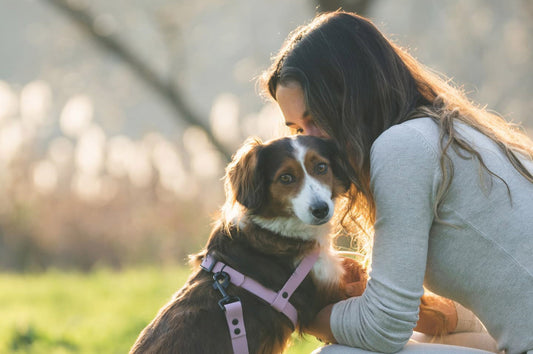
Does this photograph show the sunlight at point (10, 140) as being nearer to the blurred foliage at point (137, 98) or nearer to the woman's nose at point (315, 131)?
the blurred foliage at point (137, 98)

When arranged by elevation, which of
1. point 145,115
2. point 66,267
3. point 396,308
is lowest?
point 396,308

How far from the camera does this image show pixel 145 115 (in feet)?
57.7

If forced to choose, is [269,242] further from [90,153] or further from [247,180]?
[90,153]

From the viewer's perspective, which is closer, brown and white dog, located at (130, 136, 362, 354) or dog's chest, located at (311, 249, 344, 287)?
brown and white dog, located at (130, 136, 362, 354)

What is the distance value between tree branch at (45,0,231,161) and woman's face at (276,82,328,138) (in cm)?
594

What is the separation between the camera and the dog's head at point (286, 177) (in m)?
2.67

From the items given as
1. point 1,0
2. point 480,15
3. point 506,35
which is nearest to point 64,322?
point 480,15

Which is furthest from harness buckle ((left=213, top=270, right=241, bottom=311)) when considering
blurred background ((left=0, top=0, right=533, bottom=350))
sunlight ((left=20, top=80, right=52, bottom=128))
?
sunlight ((left=20, top=80, right=52, bottom=128))

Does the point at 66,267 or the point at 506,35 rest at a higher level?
the point at 506,35

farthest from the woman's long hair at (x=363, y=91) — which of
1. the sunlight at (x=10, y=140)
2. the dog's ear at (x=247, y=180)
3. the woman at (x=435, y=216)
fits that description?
the sunlight at (x=10, y=140)

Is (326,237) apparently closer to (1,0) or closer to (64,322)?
(64,322)

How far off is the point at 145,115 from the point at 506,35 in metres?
10.2

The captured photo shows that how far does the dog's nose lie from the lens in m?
2.56

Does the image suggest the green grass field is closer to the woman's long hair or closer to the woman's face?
the woman's face
